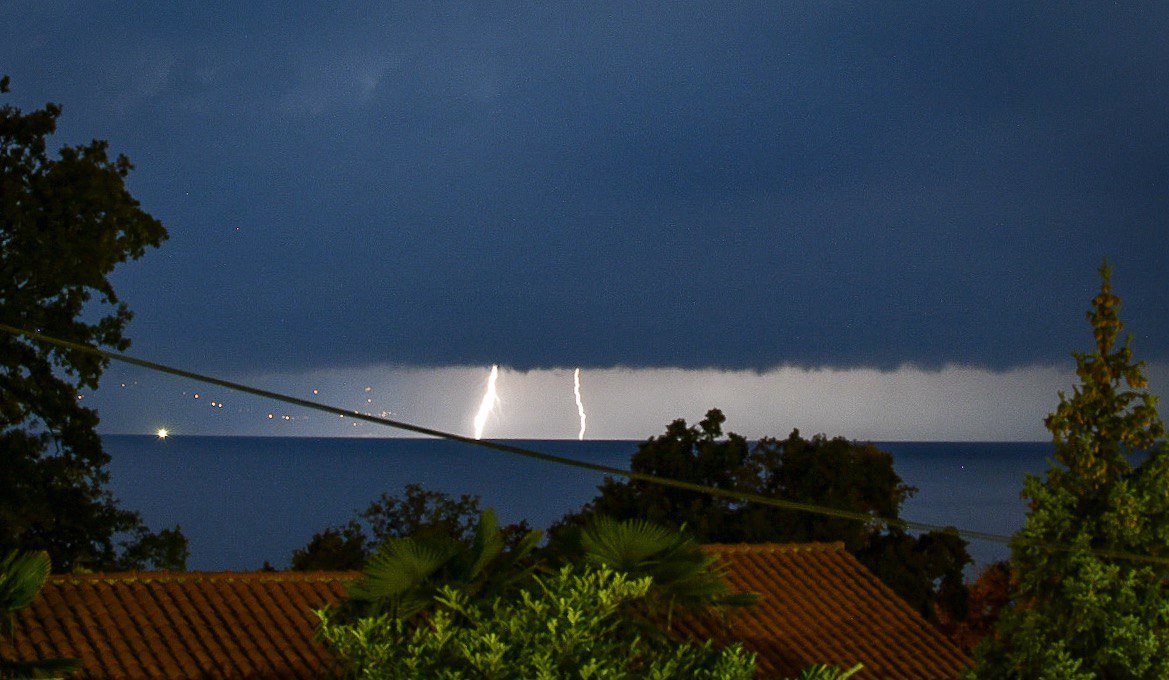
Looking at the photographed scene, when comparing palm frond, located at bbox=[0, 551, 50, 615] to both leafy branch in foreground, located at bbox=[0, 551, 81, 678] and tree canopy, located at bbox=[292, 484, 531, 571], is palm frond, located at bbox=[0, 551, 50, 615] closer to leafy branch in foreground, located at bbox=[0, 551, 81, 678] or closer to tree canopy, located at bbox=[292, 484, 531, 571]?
leafy branch in foreground, located at bbox=[0, 551, 81, 678]

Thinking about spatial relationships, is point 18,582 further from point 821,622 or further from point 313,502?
point 313,502

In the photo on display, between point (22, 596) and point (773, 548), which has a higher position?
point (22, 596)

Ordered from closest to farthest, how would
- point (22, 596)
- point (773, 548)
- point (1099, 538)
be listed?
point (22, 596)
point (1099, 538)
point (773, 548)

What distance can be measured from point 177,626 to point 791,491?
2311cm

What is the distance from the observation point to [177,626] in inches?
555

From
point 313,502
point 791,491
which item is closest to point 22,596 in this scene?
point 791,491

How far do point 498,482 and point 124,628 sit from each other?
159214 mm

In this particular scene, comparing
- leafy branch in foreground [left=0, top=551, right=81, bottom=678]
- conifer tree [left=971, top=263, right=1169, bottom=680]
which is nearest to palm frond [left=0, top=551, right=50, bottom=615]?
leafy branch in foreground [left=0, top=551, right=81, bottom=678]

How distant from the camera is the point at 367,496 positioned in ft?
492

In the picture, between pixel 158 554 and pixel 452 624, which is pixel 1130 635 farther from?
pixel 158 554

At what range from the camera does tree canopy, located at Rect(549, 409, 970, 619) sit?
3391 cm

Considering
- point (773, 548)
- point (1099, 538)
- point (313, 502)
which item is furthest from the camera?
point (313, 502)

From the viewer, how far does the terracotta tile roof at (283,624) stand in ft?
43.9

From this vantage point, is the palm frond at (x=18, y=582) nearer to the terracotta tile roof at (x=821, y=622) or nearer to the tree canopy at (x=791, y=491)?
the terracotta tile roof at (x=821, y=622)
